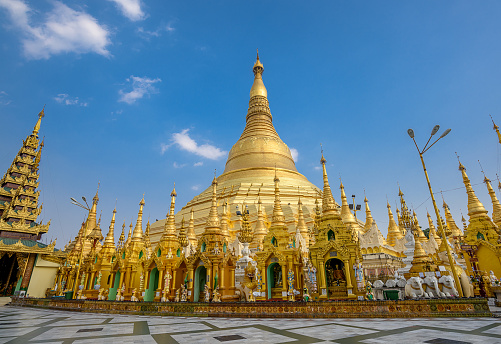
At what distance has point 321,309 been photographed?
1044cm

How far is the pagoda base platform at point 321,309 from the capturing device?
914 centimetres

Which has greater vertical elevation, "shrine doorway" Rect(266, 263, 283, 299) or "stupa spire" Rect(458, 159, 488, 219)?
"stupa spire" Rect(458, 159, 488, 219)

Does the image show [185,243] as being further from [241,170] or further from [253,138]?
[253,138]

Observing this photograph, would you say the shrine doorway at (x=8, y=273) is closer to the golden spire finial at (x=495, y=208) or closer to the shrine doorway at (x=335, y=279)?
the shrine doorway at (x=335, y=279)

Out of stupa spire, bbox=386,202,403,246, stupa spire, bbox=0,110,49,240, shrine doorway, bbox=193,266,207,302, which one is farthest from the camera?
stupa spire, bbox=0,110,49,240

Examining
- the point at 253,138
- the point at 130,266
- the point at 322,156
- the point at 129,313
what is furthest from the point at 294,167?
the point at 129,313

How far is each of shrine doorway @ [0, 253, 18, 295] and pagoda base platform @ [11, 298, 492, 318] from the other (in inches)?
863

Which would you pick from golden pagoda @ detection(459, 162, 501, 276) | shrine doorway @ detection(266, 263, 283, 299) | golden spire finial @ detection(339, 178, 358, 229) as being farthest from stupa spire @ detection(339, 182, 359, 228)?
shrine doorway @ detection(266, 263, 283, 299)

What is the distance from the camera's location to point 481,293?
16.0 meters

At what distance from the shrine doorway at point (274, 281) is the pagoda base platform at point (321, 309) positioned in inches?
154

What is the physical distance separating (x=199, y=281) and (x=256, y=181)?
75.9 feet

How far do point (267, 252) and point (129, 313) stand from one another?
7.28m

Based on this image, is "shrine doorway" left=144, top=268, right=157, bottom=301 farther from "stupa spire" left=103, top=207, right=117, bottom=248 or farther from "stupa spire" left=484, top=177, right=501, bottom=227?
"stupa spire" left=484, top=177, right=501, bottom=227

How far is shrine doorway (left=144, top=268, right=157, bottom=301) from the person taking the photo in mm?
17891
